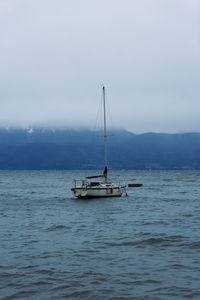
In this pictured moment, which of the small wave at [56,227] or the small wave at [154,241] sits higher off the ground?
the small wave at [154,241]

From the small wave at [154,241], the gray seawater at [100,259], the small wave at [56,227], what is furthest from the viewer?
the small wave at [56,227]

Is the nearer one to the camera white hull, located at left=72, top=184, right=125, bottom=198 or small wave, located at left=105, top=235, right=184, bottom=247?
small wave, located at left=105, top=235, right=184, bottom=247

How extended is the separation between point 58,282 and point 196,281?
18.1ft

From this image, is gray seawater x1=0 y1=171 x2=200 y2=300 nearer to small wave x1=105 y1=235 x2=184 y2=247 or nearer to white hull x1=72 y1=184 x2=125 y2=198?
small wave x1=105 y1=235 x2=184 y2=247

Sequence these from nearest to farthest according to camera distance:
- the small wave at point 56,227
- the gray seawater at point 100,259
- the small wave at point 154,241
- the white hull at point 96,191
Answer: the gray seawater at point 100,259, the small wave at point 154,241, the small wave at point 56,227, the white hull at point 96,191

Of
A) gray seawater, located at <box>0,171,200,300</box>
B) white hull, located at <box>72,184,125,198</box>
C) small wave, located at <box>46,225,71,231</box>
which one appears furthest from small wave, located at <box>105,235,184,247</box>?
white hull, located at <box>72,184,125,198</box>

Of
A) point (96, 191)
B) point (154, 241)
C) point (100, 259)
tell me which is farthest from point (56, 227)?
point (96, 191)

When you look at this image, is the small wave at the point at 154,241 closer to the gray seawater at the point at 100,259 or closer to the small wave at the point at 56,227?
the gray seawater at the point at 100,259

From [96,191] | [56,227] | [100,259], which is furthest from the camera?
[96,191]

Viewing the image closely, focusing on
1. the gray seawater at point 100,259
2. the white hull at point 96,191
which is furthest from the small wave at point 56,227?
the white hull at point 96,191

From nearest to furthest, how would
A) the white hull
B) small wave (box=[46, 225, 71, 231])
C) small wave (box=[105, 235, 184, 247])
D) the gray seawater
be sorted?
the gray seawater
small wave (box=[105, 235, 184, 247])
small wave (box=[46, 225, 71, 231])
the white hull

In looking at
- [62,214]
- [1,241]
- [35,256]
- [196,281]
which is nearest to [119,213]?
[62,214]

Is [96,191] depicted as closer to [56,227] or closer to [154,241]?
[56,227]

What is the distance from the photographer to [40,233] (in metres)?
24.9
